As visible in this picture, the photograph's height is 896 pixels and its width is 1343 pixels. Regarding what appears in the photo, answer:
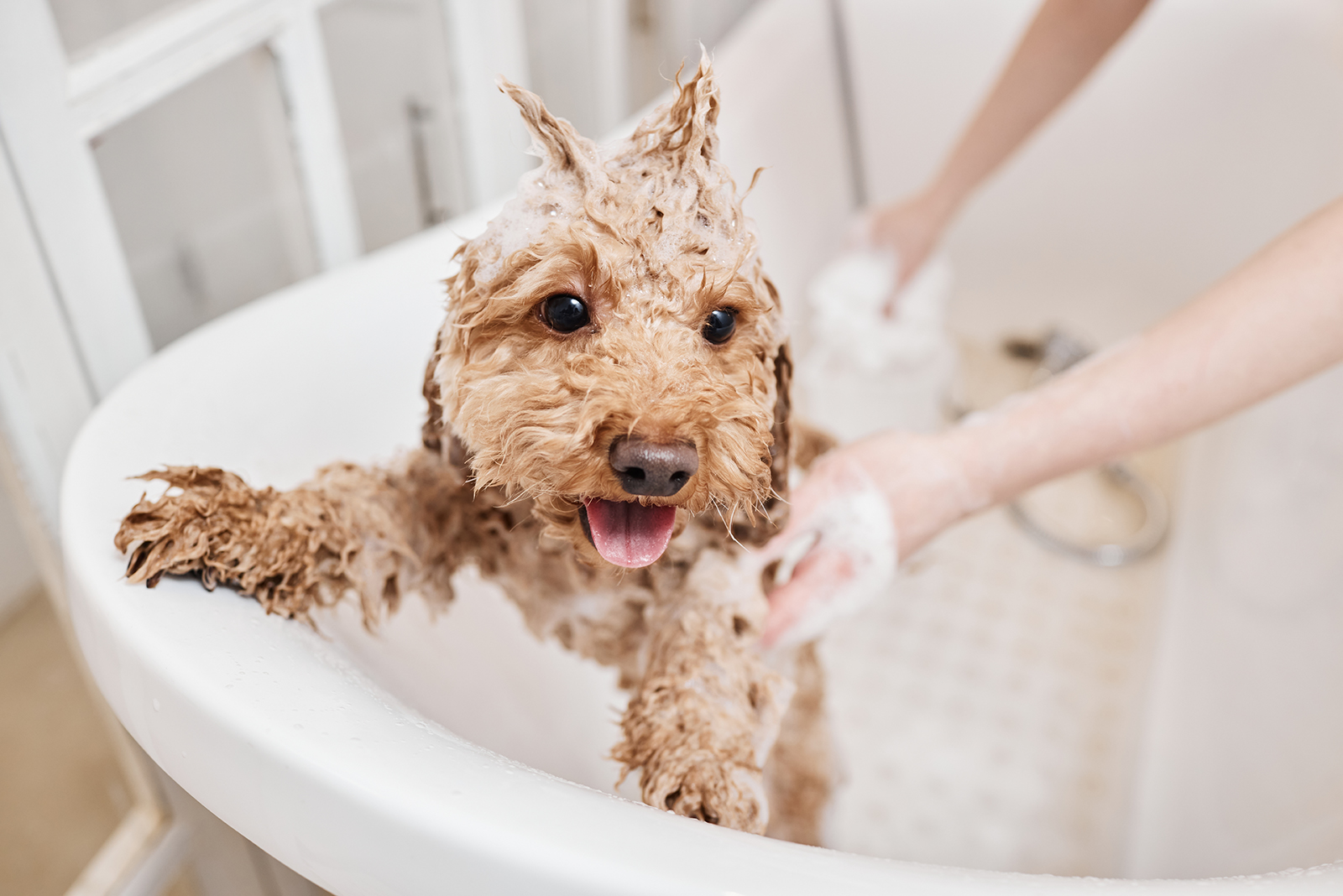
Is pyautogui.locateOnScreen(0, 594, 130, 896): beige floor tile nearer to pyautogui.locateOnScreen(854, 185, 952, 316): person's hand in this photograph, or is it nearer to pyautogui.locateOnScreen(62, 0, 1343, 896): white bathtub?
pyautogui.locateOnScreen(62, 0, 1343, 896): white bathtub

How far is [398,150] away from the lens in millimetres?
1306

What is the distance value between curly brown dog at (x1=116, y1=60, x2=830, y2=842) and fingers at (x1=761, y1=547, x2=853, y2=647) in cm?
13

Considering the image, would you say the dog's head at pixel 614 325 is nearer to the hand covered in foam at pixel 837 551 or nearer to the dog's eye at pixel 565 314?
the dog's eye at pixel 565 314

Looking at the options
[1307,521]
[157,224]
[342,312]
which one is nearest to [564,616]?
[342,312]

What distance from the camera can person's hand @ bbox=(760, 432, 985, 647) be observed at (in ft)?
2.78

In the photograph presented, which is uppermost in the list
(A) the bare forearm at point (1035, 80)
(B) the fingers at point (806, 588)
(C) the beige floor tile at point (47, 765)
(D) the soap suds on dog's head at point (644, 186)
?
(D) the soap suds on dog's head at point (644, 186)

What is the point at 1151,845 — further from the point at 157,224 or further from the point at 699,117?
the point at 157,224

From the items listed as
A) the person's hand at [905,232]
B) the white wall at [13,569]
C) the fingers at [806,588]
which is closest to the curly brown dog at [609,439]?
the fingers at [806,588]

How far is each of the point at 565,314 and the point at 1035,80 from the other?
1124mm

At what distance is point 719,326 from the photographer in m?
0.57

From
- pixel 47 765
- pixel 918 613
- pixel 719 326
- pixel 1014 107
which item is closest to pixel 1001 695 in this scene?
pixel 918 613

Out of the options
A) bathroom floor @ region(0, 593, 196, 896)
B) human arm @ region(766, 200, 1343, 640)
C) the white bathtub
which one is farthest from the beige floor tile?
human arm @ region(766, 200, 1343, 640)

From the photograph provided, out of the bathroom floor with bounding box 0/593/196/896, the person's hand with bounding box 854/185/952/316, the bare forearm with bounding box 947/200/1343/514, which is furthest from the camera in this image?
A: the person's hand with bounding box 854/185/952/316

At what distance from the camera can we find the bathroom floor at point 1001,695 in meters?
1.31
